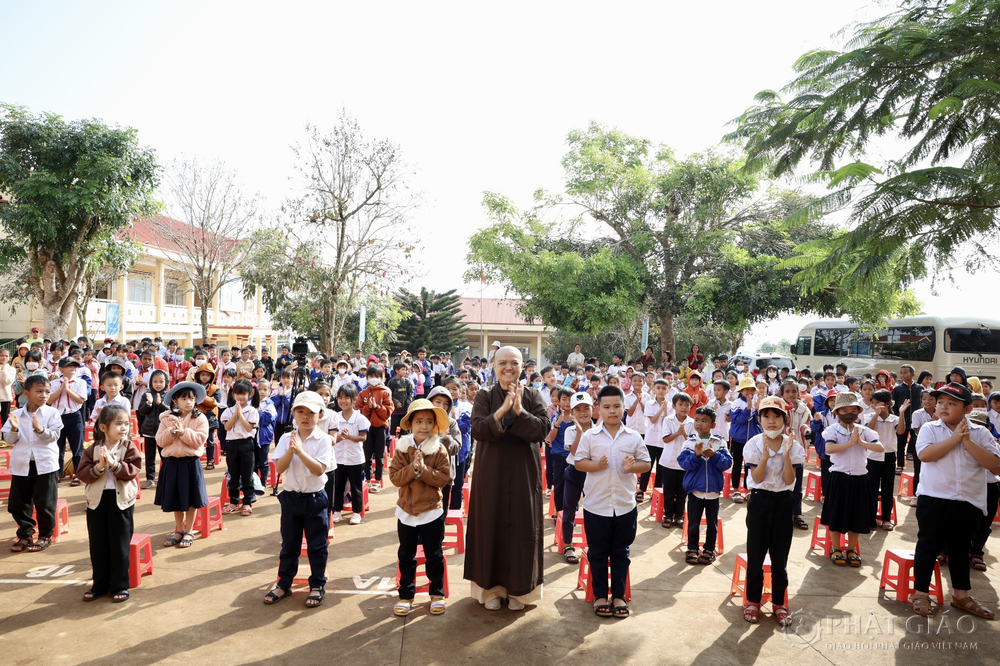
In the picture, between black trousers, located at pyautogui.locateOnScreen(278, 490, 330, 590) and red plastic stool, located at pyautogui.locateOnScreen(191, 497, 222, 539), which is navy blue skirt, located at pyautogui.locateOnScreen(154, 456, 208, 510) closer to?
red plastic stool, located at pyautogui.locateOnScreen(191, 497, 222, 539)

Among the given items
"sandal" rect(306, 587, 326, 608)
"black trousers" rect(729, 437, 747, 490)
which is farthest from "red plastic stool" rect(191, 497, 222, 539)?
"black trousers" rect(729, 437, 747, 490)

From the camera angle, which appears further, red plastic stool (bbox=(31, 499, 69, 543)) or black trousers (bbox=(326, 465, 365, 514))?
black trousers (bbox=(326, 465, 365, 514))

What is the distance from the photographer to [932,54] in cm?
411

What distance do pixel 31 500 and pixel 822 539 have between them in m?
7.82

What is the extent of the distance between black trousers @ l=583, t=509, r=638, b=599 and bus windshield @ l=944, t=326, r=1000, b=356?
16658mm

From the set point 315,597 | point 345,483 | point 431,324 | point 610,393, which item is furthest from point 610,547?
point 431,324

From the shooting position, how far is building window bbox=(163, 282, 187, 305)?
30000 mm

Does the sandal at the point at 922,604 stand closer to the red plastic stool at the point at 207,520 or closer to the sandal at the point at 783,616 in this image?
the sandal at the point at 783,616

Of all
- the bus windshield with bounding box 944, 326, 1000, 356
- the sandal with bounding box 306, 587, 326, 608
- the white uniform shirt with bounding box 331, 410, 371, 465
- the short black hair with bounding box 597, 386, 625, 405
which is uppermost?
the bus windshield with bounding box 944, 326, 1000, 356

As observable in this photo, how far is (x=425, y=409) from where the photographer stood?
14.8 feet

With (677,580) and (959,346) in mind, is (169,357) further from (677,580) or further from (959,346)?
(959,346)

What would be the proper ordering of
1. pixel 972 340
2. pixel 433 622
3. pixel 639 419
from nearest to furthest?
pixel 433 622
pixel 639 419
pixel 972 340

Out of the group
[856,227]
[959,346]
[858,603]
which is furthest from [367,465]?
[959,346]

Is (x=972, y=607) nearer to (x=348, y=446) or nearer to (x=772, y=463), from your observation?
(x=772, y=463)
